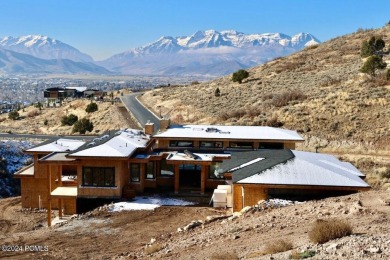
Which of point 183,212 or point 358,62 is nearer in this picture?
point 183,212

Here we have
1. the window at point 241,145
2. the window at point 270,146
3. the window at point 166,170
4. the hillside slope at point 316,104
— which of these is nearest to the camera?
the window at point 166,170

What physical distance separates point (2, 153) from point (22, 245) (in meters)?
26.2

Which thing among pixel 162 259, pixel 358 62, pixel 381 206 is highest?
pixel 358 62

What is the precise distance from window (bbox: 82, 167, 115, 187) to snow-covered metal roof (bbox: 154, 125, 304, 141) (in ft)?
15.9

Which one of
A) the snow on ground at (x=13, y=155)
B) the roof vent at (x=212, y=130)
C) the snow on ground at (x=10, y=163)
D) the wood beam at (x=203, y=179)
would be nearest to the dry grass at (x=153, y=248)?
the wood beam at (x=203, y=179)

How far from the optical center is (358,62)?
6581 centimetres

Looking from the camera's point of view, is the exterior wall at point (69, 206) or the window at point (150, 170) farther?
the window at point (150, 170)

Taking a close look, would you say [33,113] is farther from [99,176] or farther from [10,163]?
[99,176]

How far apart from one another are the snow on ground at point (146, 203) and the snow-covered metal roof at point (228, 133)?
198 inches

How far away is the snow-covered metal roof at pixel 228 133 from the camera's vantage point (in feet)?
94.4

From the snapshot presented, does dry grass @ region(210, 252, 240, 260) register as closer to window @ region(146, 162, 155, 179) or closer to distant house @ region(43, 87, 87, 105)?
window @ region(146, 162, 155, 179)

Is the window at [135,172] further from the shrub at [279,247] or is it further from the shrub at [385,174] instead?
the shrub at [279,247]

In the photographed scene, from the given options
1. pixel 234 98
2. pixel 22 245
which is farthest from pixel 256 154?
pixel 234 98

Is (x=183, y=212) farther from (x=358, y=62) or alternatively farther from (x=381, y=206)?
(x=358, y=62)
